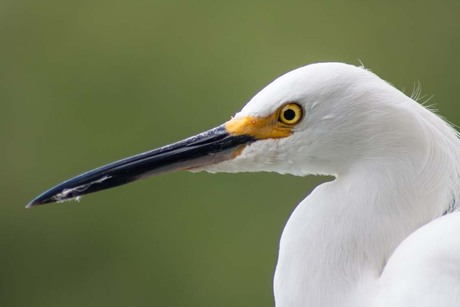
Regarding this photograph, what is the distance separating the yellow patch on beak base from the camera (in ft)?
4.02

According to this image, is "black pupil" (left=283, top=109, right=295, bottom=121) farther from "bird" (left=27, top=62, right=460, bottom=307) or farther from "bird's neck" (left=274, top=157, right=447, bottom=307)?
"bird's neck" (left=274, top=157, right=447, bottom=307)

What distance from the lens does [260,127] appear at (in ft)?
4.06

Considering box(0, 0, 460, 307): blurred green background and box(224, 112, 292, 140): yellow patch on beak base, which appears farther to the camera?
box(0, 0, 460, 307): blurred green background

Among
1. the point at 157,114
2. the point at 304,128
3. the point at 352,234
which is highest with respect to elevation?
the point at 157,114

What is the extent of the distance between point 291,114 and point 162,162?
0.20m

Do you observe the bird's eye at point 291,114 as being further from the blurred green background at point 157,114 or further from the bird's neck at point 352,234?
the blurred green background at point 157,114

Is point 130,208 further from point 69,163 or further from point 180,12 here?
point 180,12

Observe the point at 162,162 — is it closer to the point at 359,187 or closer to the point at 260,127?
the point at 260,127

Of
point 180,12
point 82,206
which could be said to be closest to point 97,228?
point 82,206

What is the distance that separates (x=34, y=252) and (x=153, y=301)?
25.5 inches

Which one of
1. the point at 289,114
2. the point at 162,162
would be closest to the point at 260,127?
the point at 289,114

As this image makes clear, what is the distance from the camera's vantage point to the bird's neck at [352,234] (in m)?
1.20

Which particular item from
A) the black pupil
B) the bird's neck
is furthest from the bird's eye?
the bird's neck

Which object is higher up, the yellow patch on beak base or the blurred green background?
the blurred green background
